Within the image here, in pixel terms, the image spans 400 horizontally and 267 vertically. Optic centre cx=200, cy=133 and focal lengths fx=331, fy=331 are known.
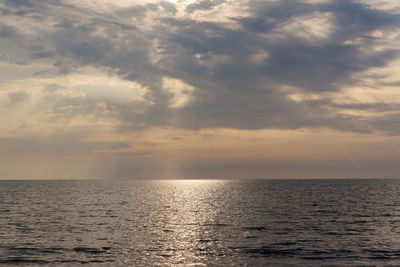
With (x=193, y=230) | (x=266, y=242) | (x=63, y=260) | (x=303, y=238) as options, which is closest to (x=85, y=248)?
(x=63, y=260)

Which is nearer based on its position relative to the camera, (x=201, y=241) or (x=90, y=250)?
(x=90, y=250)

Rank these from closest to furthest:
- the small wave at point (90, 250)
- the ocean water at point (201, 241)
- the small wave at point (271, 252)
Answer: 1. the ocean water at point (201, 241)
2. the small wave at point (271, 252)
3. the small wave at point (90, 250)

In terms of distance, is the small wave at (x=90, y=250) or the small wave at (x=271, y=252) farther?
the small wave at (x=90, y=250)

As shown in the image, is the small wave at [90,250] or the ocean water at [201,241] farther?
the small wave at [90,250]

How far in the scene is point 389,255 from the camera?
36969 millimetres

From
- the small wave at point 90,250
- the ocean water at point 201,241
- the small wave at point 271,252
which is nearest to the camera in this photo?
the ocean water at point 201,241

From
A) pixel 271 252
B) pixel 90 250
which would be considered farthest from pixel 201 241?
pixel 90 250

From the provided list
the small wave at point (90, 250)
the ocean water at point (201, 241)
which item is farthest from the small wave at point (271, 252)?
the small wave at point (90, 250)

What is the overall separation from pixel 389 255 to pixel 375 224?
23.8 meters

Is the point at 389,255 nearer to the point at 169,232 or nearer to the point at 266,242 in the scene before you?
the point at 266,242

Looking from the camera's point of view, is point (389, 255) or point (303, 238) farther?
point (303, 238)

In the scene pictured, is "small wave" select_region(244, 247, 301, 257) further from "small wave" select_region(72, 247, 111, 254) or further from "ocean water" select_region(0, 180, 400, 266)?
"small wave" select_region(72, 247, 111, 254)

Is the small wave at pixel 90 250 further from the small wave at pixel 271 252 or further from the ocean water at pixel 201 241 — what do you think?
the small wave at pixel 271 252

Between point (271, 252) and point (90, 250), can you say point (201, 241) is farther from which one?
point (90, 250)
